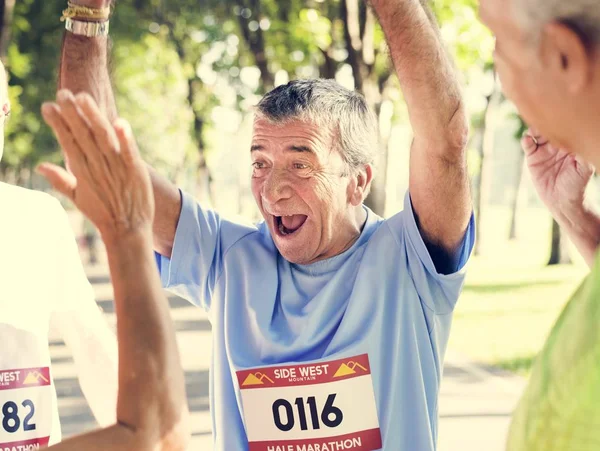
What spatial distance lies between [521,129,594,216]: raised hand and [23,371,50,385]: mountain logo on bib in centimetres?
153

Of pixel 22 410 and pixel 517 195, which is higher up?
pixel 517 195

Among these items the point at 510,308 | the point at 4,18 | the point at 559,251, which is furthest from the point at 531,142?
the point at 559,251

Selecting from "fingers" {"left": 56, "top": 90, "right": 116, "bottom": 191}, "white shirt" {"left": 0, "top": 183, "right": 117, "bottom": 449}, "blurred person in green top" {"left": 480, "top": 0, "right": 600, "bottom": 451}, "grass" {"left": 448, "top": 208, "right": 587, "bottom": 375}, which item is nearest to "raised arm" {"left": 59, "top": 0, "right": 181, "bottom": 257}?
"white shirt" {"left": 0, "top": 183, "right": 117, "bottom": 449}

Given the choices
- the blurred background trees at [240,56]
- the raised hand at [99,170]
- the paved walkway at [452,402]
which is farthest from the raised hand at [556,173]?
the blurred background trees at [240,56]

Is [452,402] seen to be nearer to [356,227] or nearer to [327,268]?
[356,227]

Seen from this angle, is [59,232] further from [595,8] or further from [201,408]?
[201,408]

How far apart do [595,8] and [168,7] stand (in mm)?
22351

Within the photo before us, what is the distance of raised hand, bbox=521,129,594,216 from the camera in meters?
2.76

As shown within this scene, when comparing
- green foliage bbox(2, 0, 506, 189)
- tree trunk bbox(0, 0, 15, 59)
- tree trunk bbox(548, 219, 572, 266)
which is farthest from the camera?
tree trunk bbox(548, 219, 572, 266)

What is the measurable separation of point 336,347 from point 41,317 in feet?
2.95

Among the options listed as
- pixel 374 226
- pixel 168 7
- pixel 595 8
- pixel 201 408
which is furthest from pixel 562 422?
pixel 168 7

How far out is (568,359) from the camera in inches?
60.8

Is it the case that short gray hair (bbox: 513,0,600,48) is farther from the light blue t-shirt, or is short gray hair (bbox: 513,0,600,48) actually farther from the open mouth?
the open mouth

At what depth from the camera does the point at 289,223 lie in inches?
128
